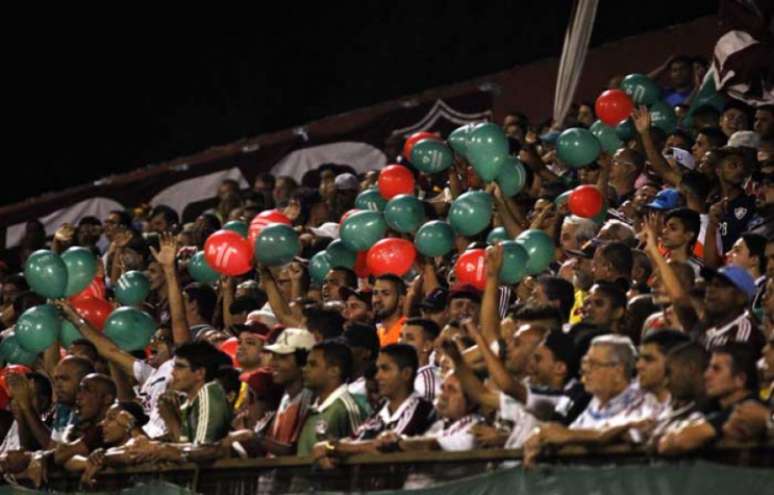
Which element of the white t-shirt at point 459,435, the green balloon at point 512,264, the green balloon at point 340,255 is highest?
the green balloon at point 340,255

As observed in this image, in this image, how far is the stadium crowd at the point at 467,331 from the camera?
6516 mm

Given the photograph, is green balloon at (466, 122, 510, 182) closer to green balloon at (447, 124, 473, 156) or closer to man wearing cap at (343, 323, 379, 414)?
green balloon at (447, 124, 473, 156)

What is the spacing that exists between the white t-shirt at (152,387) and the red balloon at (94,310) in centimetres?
104

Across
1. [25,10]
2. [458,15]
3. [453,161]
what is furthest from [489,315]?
[25,10]

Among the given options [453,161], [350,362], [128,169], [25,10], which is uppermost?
[25,10]

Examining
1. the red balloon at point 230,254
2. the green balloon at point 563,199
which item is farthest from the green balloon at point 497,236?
the red balloon at point 230,254

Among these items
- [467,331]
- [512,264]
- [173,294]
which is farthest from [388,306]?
[173,294]

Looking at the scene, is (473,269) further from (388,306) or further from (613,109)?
(613,109)

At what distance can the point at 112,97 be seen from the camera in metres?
21.8

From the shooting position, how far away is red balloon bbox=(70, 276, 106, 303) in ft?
37.1

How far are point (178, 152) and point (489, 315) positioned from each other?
45.5 ft

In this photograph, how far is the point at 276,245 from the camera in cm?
1055

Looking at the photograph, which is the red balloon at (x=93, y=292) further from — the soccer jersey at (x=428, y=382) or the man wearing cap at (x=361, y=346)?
the soccer jersey at (x=428, y=382)

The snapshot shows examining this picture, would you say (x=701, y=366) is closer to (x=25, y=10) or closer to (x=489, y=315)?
Answer: (x=489, y=315)
